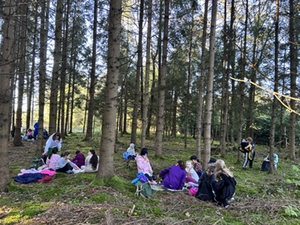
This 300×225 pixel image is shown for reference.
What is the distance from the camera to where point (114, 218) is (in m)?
3.94

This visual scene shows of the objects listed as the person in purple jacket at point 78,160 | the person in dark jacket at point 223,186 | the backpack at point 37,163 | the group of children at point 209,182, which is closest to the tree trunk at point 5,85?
the backpack at point 37,163

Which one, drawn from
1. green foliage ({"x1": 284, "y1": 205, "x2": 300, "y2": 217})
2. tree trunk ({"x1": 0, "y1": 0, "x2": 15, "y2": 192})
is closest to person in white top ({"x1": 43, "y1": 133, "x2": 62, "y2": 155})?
tree trunk ({"x1": 0, "y1": 0, "x2": 15, "y2": 192})

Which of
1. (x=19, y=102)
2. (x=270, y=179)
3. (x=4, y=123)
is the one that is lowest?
(x=270, y=179)

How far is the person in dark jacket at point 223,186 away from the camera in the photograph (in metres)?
5.36

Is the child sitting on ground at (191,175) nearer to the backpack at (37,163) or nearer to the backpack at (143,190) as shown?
the backpack at (143,190)

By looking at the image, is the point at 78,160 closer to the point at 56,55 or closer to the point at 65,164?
the point at 65,164

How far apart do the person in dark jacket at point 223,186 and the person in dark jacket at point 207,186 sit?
0.11 meters

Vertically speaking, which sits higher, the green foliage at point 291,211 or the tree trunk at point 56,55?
the tree trunk at point 56,55

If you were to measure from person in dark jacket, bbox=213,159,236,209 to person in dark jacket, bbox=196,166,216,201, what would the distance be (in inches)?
4.5

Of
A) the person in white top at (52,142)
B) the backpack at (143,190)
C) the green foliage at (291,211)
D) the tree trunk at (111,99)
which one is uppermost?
the tree trunk at (111,99)

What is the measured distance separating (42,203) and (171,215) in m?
2.43

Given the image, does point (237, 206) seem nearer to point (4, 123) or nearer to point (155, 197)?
point (155, 197)

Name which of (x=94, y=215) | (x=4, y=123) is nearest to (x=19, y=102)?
(x=4, y=123)

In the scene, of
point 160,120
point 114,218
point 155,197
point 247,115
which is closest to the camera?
point 114,218
